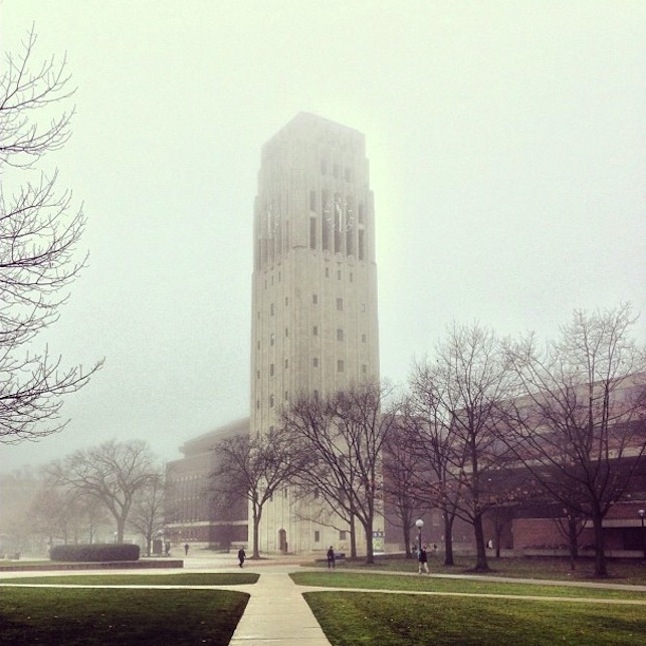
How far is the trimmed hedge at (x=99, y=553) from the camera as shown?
196ft

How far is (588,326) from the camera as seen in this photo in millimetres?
40875

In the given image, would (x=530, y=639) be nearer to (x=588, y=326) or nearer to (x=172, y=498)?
(x=588, y=326)

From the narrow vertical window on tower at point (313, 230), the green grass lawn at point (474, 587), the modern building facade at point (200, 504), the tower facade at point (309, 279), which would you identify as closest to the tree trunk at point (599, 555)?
the green grass lawn at point (474, 587)

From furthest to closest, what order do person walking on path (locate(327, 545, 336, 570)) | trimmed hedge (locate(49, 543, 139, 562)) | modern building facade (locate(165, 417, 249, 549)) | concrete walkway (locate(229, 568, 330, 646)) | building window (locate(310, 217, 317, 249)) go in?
modern building facade (locate(165, 417, 249, 549)), building window (locate(310, 217, 317, 249)), trimmed hedge (locate(49, 543, 139, 562)), person walking on path (locate(327, 545, 336, 570)), concrete walkway (locate(229, 568, 330, 646))

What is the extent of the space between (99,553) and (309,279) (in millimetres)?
53491

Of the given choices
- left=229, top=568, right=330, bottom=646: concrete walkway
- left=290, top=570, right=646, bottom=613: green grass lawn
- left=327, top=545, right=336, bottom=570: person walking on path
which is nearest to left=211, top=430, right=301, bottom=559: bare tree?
left=327, top=545, right=336, bottom=570: person walking on path

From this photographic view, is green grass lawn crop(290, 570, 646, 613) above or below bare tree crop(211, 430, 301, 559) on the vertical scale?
below

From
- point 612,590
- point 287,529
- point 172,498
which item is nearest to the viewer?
point 612,590

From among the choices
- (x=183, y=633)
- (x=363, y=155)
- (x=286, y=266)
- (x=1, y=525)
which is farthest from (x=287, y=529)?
(x=183, y=633)

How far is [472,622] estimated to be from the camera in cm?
1788

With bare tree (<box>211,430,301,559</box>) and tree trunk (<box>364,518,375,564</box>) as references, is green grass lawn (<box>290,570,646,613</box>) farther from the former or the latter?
bare tree (<box>211,430,301,559</box>)

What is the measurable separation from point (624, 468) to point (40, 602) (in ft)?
156

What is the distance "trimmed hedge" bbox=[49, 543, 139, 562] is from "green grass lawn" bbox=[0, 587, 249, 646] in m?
34.2

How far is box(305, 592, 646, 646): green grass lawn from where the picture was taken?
A: 49.6 feet
